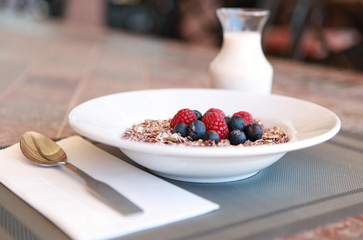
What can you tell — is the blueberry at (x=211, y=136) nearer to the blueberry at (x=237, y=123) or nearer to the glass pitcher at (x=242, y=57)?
the blueberry at (x=237, y=123)

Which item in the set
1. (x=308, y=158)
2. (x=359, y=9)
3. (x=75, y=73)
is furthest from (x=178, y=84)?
(x=359, y=9)

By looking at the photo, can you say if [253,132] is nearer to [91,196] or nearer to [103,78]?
[91,196]

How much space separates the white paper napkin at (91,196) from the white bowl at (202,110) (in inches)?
1.2

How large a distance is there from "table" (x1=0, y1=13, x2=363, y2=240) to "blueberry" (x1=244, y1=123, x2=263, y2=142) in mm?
182

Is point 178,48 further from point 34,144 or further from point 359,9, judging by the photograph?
point 34,144

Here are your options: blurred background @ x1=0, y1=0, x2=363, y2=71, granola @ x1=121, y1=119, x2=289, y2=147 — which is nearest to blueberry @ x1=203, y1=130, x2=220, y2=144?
granola @ x1=121, y1=119, x2=289, y2=147

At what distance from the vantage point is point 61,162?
558 millimetres

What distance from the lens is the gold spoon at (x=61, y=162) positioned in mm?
447

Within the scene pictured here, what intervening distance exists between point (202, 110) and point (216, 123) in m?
0.17

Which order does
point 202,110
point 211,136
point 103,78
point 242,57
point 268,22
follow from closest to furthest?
point 211,136
point 202,110
point 242,57
point 103,78
point 268,22

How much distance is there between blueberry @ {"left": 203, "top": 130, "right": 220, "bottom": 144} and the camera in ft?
1.87

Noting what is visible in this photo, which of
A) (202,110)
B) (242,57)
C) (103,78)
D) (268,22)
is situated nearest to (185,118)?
(202,110)

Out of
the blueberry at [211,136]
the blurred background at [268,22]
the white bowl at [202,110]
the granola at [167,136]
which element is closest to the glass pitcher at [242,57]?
the white bowl at [202,110]

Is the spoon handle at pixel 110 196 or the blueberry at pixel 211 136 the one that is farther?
the blueberry at pixel 211 136
